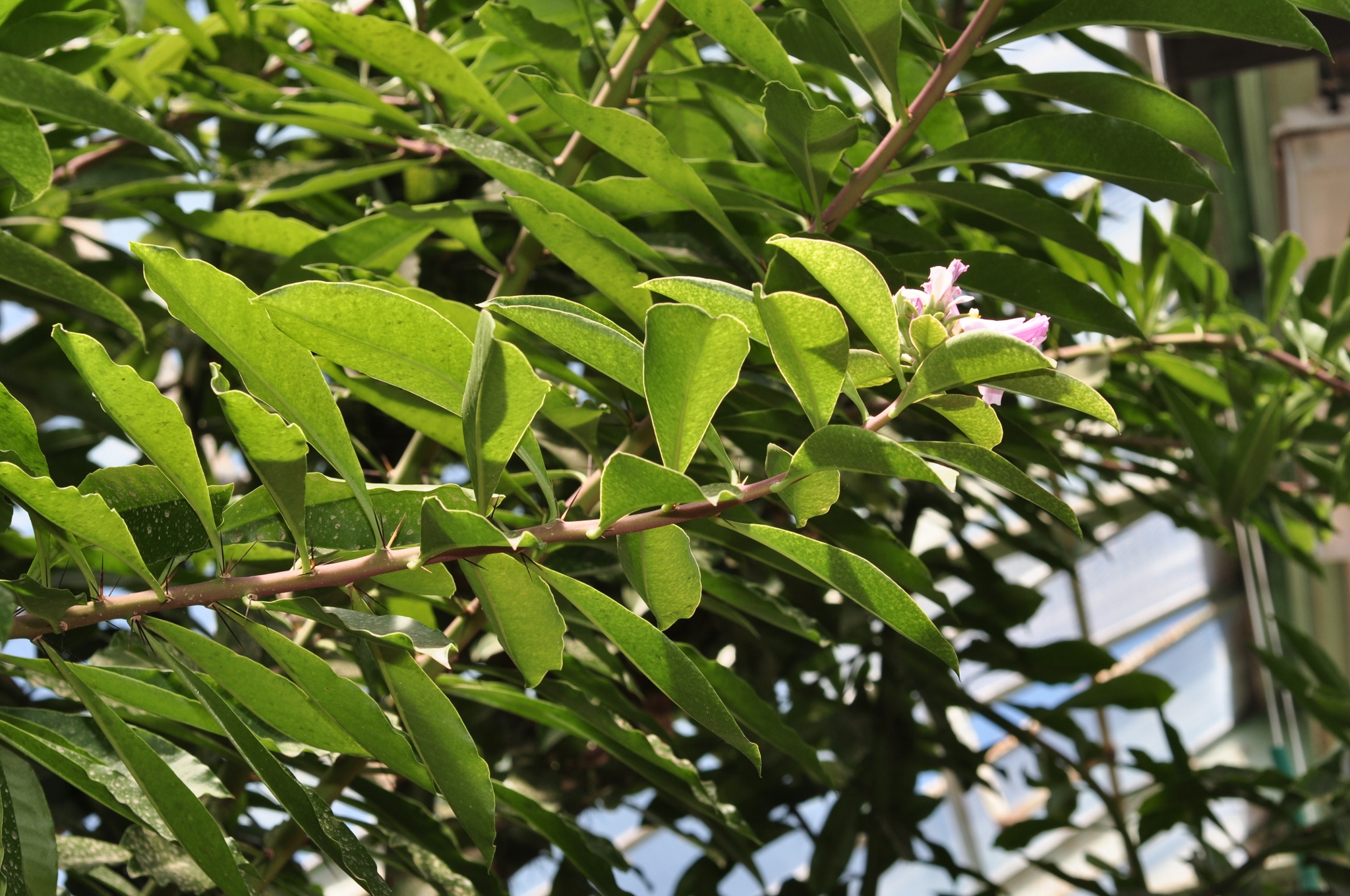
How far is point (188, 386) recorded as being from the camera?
2.95 ft

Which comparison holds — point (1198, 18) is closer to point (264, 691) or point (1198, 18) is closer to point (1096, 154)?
point (1096, 154)

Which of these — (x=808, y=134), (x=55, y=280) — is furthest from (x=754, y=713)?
(x=55, y=280)

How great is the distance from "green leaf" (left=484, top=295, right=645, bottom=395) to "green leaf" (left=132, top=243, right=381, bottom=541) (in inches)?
2.8

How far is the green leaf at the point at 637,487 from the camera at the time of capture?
31cm

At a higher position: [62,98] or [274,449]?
[62,98]

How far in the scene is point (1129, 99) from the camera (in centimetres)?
50

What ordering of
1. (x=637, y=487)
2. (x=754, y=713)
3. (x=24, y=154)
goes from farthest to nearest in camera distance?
(x=754, y=713) → (x=24, y=154) → (x=637, y=487)

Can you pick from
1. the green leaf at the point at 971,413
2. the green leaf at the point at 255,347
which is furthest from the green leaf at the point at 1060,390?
the green leaf at the point at 255,347

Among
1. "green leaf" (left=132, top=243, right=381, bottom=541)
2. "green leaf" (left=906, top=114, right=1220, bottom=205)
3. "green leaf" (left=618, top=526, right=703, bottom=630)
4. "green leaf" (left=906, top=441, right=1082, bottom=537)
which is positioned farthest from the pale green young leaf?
"green leaf" (left=906, top=114, right=1220, bottom=205)

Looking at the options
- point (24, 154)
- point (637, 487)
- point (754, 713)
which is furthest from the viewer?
point (754, 713)

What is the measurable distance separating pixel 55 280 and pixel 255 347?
8.7 inches

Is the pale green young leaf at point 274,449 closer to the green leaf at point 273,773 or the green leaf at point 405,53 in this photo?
the green leaf at point 273,773

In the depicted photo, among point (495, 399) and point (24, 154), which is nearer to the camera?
point (495, 399)

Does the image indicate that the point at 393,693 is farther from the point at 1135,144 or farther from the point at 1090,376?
the point at 1090,376
